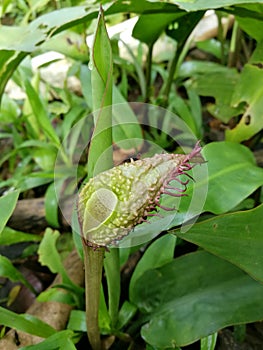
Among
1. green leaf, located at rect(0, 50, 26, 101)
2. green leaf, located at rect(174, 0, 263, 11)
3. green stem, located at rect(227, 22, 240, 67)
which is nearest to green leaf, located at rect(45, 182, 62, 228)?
green leaf, located at rect(0, 50, 26, 101)

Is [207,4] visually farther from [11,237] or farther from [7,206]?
[11,237]

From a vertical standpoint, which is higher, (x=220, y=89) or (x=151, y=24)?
(x=151, y=24)

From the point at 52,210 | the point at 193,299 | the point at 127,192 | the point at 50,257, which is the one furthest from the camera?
the point at 52,210

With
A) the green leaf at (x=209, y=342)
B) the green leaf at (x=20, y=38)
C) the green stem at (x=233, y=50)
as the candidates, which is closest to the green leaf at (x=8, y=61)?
the green leaf at (x=20, y=38)

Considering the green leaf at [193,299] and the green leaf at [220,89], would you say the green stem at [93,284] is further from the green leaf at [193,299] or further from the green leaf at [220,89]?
the green leaf at [220,89]

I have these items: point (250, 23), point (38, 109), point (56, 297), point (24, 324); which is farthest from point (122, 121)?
point (24, 324)

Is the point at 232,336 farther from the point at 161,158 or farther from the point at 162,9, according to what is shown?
the point at 162,9
